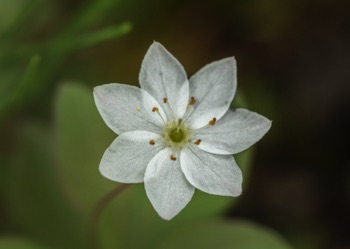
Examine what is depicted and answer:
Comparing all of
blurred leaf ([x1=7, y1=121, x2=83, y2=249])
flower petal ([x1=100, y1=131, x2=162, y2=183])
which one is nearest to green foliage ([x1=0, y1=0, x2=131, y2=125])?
blurred leaf ([x1=7, y1=121, x2=83, y2=249])

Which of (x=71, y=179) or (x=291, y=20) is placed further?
(x=291, y=20)

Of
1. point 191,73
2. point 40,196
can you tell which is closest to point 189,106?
point 40,196

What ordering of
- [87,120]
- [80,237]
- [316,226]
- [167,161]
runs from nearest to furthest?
[167,161], [87,120], [80,237], [316,226]

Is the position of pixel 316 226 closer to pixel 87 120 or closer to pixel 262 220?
pixel 262 220

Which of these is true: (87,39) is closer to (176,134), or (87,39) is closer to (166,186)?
(176,134)

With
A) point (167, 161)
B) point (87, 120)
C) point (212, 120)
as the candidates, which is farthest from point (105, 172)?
point (87, 120)

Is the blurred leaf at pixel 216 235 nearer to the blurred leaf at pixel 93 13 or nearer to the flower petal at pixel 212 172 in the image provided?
the flower petal at pixel 212 172

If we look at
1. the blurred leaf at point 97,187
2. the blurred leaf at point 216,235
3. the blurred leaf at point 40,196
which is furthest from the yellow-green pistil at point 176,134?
the blurred leaf at point 40,196
